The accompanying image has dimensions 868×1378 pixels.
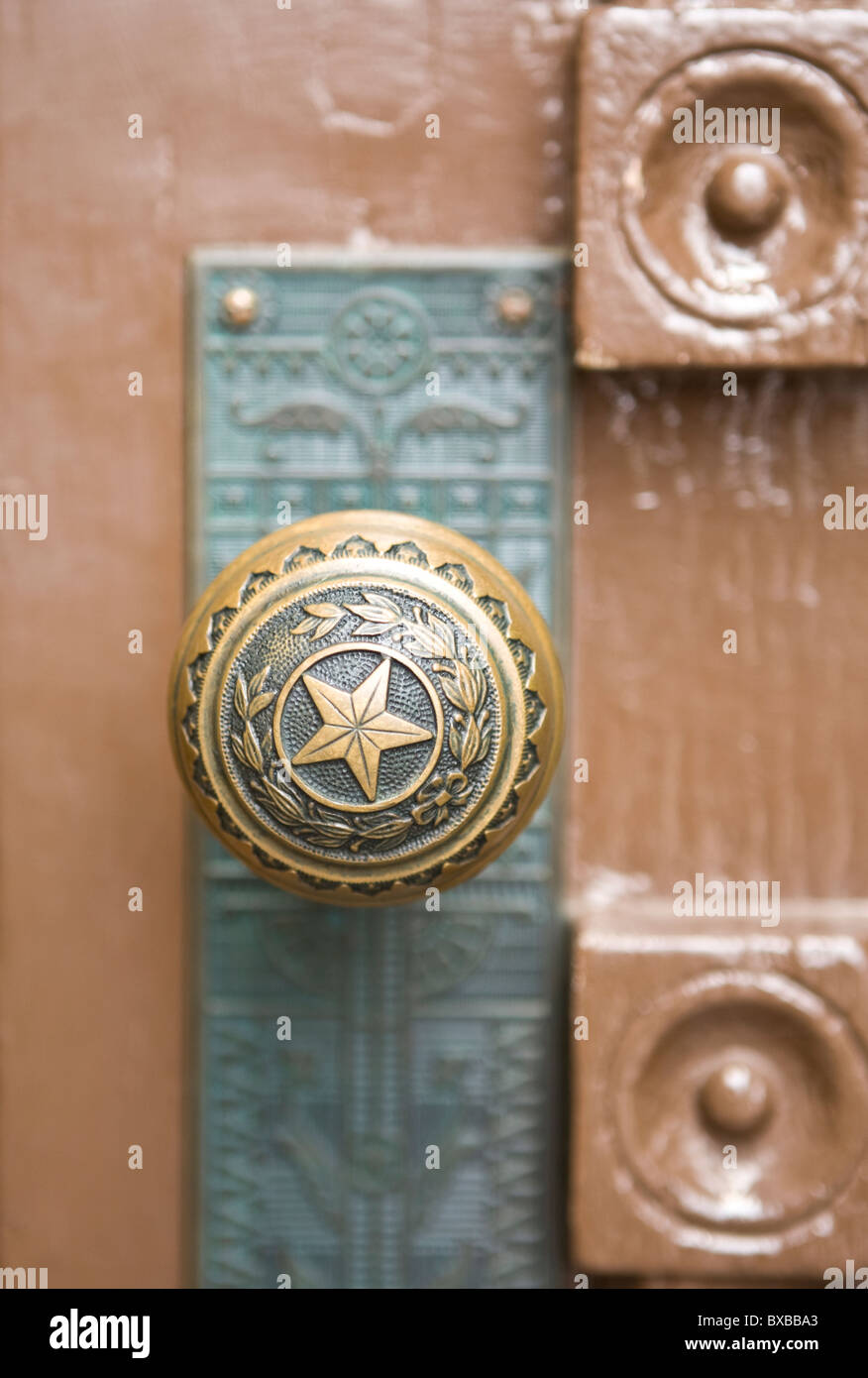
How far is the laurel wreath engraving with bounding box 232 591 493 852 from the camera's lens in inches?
19.6

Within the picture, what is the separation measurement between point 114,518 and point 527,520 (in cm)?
25

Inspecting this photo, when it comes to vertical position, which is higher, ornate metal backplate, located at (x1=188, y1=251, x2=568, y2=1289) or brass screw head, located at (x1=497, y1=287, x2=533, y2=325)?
brass screw head, located at (x1=497, y1=287, x2=533, y2=325)

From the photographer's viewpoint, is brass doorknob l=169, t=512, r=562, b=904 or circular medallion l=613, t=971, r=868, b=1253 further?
circular medallion l=613, t=971, r=868, b=1253

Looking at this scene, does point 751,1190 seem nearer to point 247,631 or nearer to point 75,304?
point 247,631

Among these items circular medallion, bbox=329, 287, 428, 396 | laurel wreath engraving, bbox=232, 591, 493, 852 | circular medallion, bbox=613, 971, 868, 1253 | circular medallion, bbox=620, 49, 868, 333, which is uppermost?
circular medallion, bbox=620, 49, 868, 333

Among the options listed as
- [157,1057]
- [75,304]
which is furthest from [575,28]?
[157,1057]

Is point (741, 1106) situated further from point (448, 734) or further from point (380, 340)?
point (380, 340)

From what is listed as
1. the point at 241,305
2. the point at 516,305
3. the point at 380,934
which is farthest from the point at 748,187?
the point at 380,934

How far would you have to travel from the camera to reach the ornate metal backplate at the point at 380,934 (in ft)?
2.15

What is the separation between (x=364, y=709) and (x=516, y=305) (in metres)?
0.30

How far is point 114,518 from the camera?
67 centimetres

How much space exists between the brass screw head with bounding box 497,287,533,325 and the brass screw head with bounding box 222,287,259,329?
149 millimetres

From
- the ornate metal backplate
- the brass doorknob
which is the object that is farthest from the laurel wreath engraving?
the ornate metal backplate

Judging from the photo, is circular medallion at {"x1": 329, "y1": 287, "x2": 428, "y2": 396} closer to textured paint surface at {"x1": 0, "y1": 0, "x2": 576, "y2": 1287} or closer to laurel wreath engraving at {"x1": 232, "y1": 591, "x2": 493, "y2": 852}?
textured paint surface at {"x1": 0, "y1": 0, "x2": 576, "y2": 1287}
